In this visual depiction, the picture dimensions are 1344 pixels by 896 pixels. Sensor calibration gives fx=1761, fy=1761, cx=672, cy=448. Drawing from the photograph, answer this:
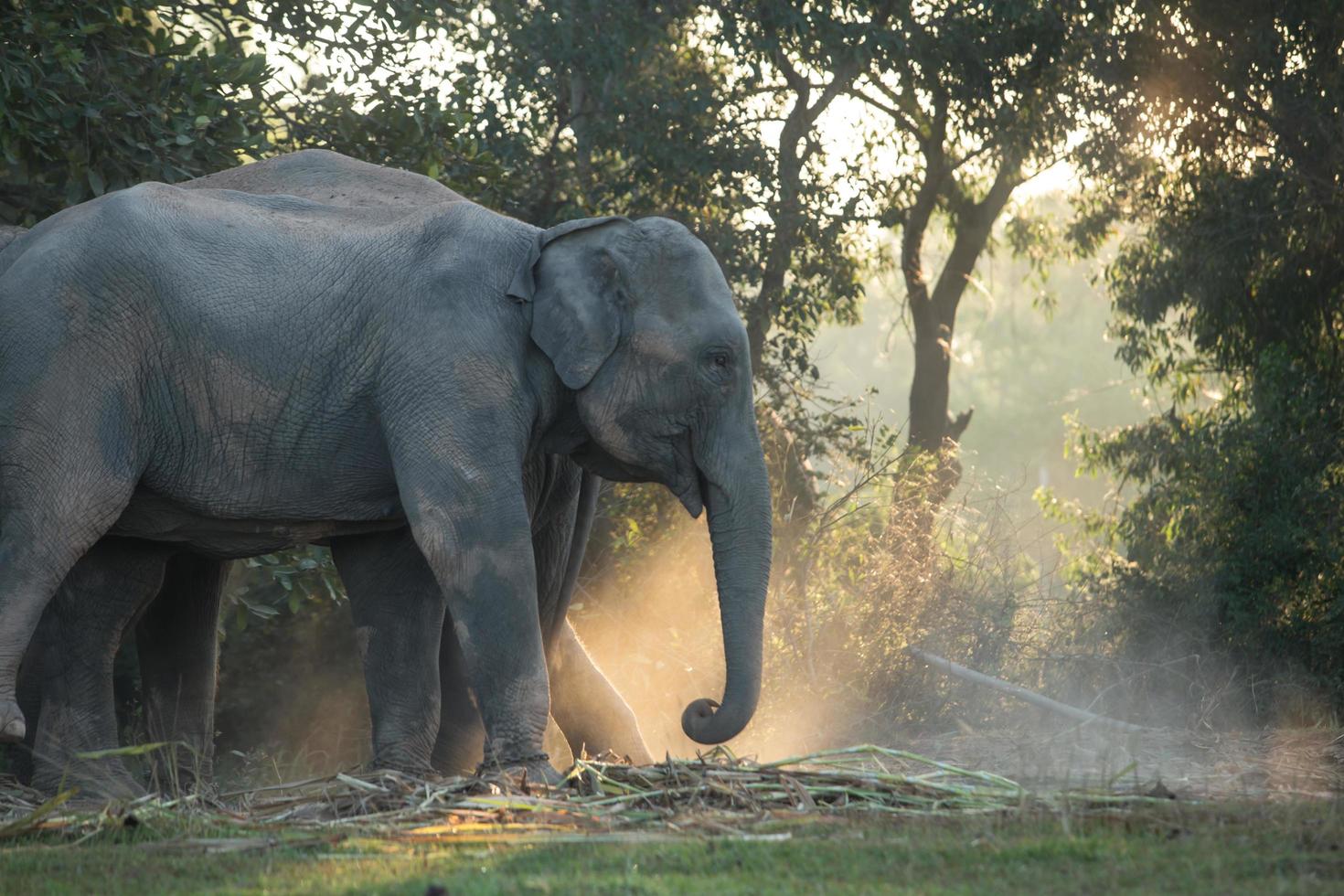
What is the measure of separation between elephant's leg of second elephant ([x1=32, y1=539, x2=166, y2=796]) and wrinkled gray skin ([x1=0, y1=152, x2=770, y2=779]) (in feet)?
1.11

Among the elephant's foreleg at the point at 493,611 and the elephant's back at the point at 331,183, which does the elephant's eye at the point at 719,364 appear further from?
the elephant's back at the point at 331,183

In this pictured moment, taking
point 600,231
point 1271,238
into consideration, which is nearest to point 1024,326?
point 1271,238

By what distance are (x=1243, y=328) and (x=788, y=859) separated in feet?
38.9

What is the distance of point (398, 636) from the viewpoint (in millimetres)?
7863

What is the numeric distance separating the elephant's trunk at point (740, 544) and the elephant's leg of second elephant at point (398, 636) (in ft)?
4.53

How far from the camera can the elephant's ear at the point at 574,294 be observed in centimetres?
729

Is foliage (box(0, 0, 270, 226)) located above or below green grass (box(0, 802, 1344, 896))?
above

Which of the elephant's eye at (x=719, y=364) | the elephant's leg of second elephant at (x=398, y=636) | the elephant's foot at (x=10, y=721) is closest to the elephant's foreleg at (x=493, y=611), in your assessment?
the elephant's leg of second elephant at (x=398, y=636)

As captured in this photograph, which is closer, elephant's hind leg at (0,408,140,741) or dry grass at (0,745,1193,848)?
dry grass at (0,745,1193,848)

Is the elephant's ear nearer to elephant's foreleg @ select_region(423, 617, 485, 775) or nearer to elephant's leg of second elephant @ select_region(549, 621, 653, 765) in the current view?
elephant's leg of second elephant @ select_region(549, 621, 653, 765)

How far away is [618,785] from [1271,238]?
10.6m

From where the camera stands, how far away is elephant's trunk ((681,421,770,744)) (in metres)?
7.03

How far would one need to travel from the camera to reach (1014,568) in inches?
499

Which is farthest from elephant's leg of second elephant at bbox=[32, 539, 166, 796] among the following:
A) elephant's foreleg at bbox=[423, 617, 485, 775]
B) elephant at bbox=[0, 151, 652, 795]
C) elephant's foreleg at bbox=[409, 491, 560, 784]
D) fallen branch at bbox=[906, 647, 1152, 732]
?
fallen branch at bbox=[906, 647, 1152, 732]
